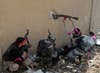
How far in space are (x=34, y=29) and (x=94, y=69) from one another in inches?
38.0

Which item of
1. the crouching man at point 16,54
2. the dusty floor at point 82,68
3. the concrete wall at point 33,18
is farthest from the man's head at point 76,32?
the crouching man at point 16,54

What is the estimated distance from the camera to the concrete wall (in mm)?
3344

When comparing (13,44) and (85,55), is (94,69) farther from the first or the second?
(13,44)

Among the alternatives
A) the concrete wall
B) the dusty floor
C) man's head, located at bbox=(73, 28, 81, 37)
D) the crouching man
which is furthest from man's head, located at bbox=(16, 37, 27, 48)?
man's head, located at bbox=(73, 28, 81, 37)

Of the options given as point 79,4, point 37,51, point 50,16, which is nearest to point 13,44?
point 37,51

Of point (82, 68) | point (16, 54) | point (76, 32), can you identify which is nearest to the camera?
point (16, 54)

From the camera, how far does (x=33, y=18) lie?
141 inches

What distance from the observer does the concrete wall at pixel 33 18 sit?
11.0 feet

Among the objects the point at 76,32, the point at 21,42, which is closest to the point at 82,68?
the point at 76,32

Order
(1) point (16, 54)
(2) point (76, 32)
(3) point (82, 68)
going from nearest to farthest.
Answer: (1) point (16, 54)
(3) point (82, 68)
(2) point (76, 32)

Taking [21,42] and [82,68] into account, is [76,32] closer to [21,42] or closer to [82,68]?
[82,68]

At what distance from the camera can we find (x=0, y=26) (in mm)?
3309

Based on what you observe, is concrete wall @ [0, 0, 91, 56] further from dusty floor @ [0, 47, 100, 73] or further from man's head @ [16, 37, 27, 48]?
dusty floor @ [0, 47, 100, 73]

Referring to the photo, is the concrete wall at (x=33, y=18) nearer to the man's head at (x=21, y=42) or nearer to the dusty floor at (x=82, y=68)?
the man's head at (x=21, y=42)
